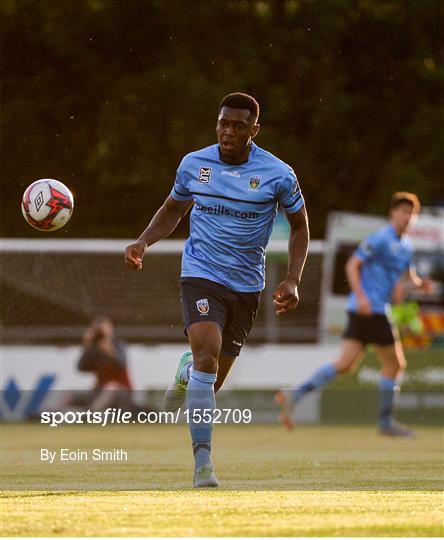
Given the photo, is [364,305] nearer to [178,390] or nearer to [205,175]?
[178,390]

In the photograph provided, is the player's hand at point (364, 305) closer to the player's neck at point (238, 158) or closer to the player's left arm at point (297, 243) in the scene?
the player's left arm at point (297, 243)

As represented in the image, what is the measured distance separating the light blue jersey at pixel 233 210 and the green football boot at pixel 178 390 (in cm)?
63

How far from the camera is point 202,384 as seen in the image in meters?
8.78

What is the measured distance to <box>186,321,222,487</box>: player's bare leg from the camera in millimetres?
8695

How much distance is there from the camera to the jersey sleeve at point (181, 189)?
927 centimetres

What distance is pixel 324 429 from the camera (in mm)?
17625

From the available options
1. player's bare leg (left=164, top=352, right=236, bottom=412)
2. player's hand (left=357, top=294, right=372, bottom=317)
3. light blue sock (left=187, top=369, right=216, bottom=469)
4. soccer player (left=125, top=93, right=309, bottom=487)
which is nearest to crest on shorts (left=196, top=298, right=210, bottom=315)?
soccer player (left=125, top=93, right=309, bottom=487)

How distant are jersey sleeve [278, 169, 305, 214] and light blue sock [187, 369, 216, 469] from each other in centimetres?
113

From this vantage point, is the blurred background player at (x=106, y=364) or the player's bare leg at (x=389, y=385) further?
the blurred background player at (x=106, y=364)

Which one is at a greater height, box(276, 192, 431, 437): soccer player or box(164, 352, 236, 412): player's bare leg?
box(164, 352, 236, 412): player's bare leg

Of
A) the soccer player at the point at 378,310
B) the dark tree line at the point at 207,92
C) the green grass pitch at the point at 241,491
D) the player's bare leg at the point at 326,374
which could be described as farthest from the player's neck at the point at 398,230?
the dark tree line at the point at 207,92

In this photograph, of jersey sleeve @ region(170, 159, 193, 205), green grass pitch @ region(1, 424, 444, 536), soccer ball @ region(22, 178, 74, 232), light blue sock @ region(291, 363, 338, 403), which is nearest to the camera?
green grass pitch @ region(1, 424, 444, 536)

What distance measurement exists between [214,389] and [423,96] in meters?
22.0

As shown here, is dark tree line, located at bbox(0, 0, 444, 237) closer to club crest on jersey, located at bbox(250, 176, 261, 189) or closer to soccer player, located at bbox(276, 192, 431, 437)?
soccer player, located at bbox(276, 192, 431, 437)
